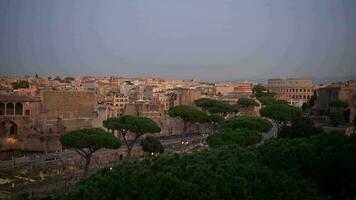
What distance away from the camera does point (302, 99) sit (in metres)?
72.5

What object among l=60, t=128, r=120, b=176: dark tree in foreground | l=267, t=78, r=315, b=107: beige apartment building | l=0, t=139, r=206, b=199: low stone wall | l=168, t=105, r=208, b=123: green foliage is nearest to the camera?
l=0, t=139, r=206, b=199: low stone wall

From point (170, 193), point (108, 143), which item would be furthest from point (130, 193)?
point (108, 143)

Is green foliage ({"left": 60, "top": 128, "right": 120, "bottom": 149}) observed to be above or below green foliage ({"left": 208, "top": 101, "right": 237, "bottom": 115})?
above

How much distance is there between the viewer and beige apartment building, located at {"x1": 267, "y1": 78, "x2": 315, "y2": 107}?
2854 inches

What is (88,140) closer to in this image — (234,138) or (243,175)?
(234,138)

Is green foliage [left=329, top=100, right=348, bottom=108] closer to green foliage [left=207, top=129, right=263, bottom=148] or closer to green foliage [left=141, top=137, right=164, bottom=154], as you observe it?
green foliage [left=207, top=129, right=263, bottom=148]

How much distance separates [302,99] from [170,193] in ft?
213

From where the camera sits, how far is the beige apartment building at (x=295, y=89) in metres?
72.5

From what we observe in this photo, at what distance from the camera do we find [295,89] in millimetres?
75625

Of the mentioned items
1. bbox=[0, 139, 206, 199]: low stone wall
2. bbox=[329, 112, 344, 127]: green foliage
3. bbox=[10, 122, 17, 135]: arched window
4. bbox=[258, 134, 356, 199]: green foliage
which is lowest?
bbox=[0, 139, 206, 199]: low stone wall

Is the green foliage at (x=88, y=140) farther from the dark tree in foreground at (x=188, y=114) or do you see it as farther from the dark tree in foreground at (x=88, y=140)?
the dark tree in foreground at (x=188, y=114)

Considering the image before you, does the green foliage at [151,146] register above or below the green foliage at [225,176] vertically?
below

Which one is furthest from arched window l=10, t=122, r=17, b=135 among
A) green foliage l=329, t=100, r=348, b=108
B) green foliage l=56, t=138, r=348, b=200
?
green foliage l=329, t=100, r=348, b=108

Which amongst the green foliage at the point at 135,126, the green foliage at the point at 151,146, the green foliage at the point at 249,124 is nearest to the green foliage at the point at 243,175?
the green foliage at the point at 151,146
